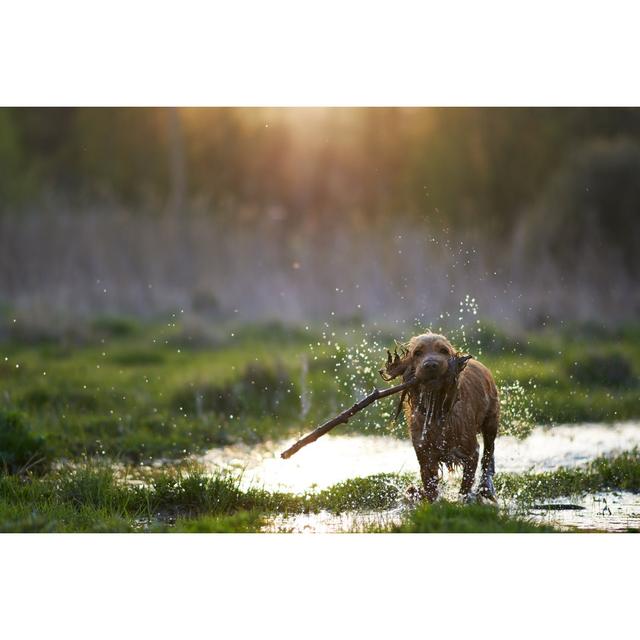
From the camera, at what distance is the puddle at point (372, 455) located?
8.24 metres

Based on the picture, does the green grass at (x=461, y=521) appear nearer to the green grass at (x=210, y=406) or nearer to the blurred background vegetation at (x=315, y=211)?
the green grass at (x=210, y=406)

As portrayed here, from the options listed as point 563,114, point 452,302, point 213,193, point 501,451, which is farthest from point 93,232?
point 501,451

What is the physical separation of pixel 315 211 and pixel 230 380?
723cm

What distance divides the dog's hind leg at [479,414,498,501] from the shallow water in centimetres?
23

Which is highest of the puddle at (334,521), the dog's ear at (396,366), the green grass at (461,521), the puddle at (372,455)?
the dog's ear at (396,366)

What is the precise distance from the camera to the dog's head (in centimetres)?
667

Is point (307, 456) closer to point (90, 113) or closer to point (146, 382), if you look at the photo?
point (146, 382)

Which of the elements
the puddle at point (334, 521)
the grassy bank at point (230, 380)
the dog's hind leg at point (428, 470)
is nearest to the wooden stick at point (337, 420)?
the dog's hind leg at point (428, 470)

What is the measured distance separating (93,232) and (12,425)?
322 inches

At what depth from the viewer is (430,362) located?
663 cm

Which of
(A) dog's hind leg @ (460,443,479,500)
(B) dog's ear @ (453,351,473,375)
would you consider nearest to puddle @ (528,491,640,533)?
(A) dog's hind leg @ (460,443,479,500)

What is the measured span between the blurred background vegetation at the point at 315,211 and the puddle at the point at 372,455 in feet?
9.65

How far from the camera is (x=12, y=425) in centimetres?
814

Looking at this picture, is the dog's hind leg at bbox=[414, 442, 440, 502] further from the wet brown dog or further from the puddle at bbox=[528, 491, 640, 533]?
the puddle at bbox=[528, 491, 640, 533]
